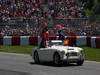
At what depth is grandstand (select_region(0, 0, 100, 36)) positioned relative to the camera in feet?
108

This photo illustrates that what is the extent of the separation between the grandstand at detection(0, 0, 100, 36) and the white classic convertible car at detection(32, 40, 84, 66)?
10861mm

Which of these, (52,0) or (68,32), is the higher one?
(52,0)

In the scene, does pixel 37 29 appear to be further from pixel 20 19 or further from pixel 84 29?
pixel 84 29

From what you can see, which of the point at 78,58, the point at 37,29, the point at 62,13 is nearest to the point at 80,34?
the point at 37,29

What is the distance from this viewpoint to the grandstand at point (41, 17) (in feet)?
108

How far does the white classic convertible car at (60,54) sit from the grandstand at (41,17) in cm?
1086

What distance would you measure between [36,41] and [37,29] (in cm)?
93

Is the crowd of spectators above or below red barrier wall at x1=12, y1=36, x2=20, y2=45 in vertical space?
above

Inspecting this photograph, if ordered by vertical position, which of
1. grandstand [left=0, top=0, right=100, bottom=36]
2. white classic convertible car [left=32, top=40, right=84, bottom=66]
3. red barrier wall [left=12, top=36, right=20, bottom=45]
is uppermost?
grandstand [left=0, top=0, right=100, bottom=36]

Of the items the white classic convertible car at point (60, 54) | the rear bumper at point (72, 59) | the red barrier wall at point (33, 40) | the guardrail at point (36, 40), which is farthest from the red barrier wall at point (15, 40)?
the rear bumper at point (72, 59)

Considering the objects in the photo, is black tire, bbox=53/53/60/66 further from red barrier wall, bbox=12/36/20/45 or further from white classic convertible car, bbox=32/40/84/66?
red barrier wall, bbox=12/36/20/45

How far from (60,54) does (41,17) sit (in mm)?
19830

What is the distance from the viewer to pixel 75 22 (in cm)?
3294

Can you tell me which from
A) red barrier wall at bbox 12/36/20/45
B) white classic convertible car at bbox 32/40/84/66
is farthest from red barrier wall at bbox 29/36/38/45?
white classic convertible car at bbox 32/40/84/66
